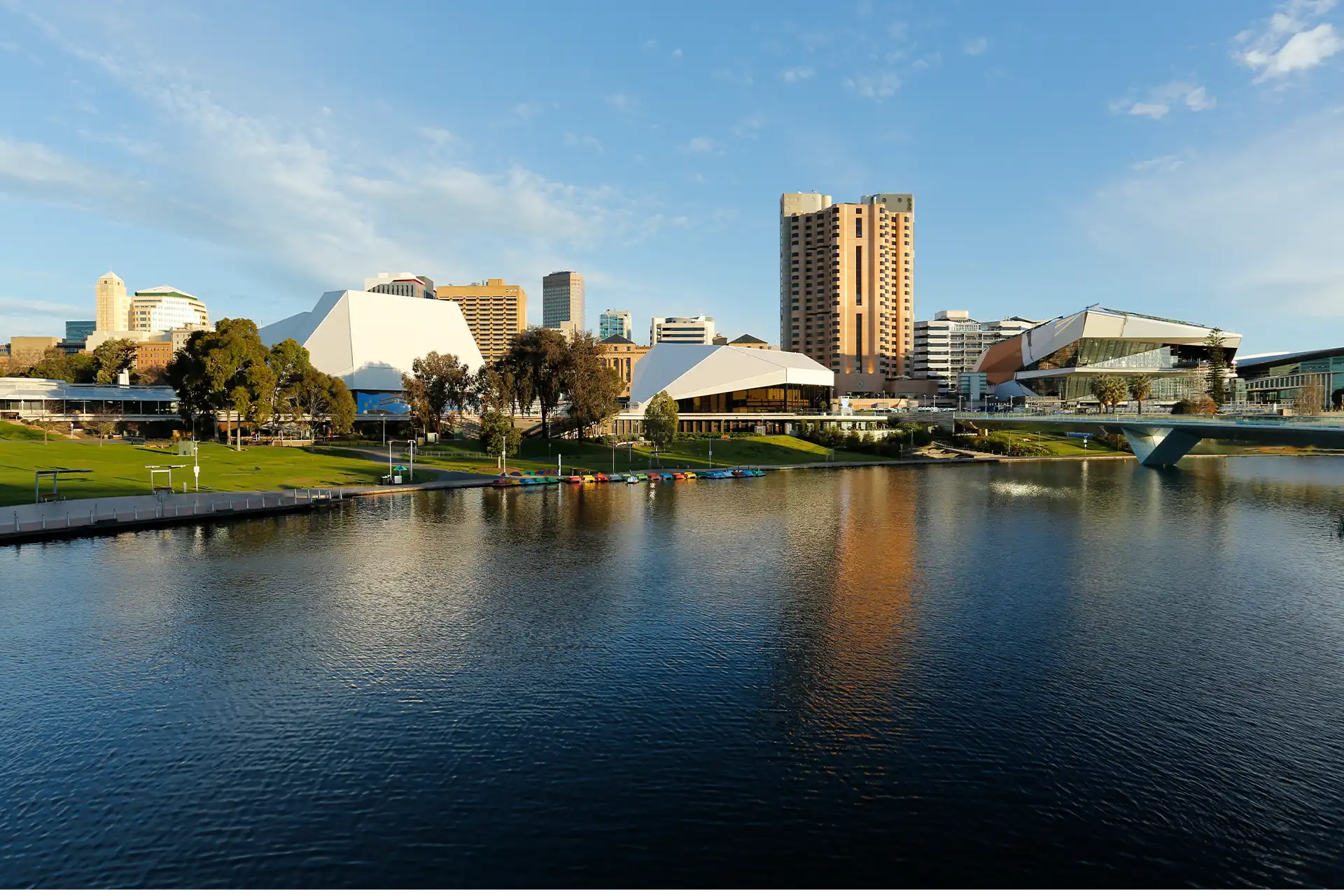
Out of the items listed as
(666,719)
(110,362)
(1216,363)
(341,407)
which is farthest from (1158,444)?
(110,362)

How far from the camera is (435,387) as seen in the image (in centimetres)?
11075

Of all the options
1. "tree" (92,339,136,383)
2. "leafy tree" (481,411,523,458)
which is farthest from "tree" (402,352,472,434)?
"tree" (92,339,136,383)

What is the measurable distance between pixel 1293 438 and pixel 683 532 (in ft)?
212

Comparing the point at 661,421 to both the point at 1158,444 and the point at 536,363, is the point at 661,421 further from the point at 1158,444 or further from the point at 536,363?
the point at 1158,444

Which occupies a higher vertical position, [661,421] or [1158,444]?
[661,421]

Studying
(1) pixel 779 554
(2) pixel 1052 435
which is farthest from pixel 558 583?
(2) pixel 1052 435

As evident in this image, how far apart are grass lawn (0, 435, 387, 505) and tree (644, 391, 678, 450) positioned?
40008 millimetres

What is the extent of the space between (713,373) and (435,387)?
219 ft

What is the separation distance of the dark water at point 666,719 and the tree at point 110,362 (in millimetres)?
132325

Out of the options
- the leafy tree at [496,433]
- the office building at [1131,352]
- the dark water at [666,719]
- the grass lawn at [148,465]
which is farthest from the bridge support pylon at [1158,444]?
the grass lawn at [148,465]

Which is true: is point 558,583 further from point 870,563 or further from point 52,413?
point 52,413

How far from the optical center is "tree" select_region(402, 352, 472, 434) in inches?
4313

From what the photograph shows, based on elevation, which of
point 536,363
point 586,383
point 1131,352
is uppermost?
point 1131,352

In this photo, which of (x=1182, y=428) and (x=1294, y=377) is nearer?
(x=1182, y=428)
